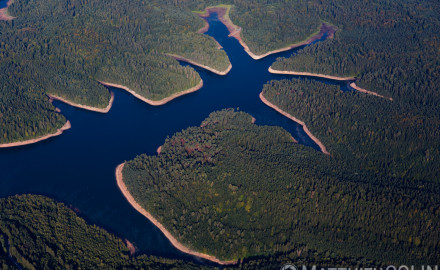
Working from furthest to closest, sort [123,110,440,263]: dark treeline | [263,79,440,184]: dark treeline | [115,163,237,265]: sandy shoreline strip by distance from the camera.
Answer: [263,79,440,184]: dark treeline
[115,163,237,265]: sandy shoreline strip
[123,110,440,263]: dark treeline

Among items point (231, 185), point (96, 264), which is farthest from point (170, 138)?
point (96, 264)

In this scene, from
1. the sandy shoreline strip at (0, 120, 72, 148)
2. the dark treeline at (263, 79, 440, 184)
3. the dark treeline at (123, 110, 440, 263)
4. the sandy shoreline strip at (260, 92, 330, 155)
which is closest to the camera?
the dark treeline at (123, 110, 440, 263)

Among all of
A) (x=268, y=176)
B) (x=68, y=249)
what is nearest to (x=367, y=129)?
(x=268, y=176)

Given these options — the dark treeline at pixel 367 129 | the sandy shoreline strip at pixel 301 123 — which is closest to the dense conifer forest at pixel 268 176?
the dark treeline at pixel 367 129

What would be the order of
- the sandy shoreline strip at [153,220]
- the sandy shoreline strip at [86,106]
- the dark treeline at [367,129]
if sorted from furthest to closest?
the sandy shoreline strip at [86,106] < the dark treeline at [367,129] < the sandy shoreline strip at [153,220]

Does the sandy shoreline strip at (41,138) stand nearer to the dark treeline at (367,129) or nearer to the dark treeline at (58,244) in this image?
the dark treeline at (58,244)

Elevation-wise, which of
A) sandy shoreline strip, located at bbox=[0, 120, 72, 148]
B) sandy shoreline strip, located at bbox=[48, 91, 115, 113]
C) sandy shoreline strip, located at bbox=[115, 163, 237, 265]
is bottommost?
sandy shoreline strip, located at bbox=[115, 163, 237, 265]

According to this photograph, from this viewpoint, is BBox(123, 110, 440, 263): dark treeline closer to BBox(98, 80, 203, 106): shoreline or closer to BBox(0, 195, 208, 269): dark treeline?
BBox(0, 195, 208, 269): dark treeline

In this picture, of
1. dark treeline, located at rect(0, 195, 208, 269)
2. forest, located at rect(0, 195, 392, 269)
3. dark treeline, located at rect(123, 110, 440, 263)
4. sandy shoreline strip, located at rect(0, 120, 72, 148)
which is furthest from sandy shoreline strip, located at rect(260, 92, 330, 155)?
sandy shoreline strip, located at rect(0, 120, 72, 148)

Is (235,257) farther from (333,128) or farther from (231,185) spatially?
(333,128)
